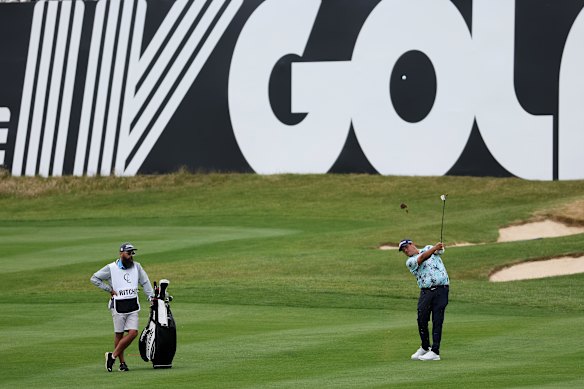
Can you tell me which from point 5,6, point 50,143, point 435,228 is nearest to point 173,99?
point 50,143

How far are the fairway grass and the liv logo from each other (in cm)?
153

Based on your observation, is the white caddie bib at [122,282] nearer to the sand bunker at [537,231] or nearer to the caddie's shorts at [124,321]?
the caddie's shorts at [124,321]

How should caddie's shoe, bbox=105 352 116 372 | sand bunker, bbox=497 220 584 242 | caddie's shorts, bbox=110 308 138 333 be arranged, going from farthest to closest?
1. sand bunker, bbox=497 220 584 242
2. caddie's shorts, bbox=110 308 138 333
3. caddie's shoe, bbox=105 352 116 372

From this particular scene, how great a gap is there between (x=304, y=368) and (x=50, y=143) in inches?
1729

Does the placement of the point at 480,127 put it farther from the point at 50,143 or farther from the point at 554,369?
the point at 554,369

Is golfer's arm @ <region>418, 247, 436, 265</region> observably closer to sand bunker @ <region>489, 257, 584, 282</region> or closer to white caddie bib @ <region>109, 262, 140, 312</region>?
white caddie bib @ <region>109, 262, 140, 312</region>

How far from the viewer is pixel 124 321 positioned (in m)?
18.6

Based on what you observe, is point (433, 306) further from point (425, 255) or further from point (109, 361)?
point (109, 361)

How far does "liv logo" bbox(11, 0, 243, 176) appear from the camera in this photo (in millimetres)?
57656

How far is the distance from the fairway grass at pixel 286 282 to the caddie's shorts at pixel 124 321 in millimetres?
700

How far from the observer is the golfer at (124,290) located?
18.4 meters

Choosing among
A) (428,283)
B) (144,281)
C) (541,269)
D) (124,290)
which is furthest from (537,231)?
(124,290)

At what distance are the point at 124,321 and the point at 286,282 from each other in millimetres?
12733

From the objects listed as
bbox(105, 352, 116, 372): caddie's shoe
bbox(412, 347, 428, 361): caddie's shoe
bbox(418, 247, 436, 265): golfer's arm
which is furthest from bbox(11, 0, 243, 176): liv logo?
bbox(105, 352, 116, 372): caddie's shoe
